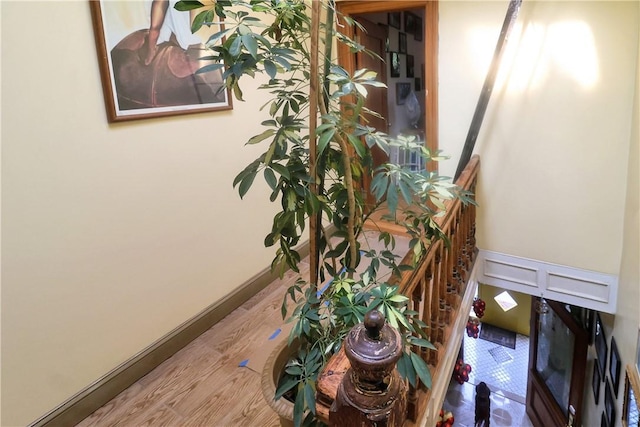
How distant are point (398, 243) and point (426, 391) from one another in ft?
6.07

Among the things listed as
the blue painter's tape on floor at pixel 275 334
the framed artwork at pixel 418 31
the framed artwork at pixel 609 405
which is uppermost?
the framed artwork at pixel 418 31

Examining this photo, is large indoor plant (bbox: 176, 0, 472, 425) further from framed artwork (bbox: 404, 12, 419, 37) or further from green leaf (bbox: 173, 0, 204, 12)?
framed artwork (bbox: 404, 12, 419, 37)

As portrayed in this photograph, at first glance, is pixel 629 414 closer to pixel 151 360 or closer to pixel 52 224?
pixel 151 360

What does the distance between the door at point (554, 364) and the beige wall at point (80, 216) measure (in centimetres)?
A: 344

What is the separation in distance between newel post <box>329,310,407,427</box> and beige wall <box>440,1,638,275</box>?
2580mm

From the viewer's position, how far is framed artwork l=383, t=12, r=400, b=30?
14.2 ft

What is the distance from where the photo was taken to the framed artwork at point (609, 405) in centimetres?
254

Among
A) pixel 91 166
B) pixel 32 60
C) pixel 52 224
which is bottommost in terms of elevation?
pixel 52 224

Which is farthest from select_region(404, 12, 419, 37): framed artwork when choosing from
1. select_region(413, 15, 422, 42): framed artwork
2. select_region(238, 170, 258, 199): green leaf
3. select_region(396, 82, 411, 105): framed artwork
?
select_region(238, 170, 258, 199): green leaf

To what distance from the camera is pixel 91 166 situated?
5.97 feet

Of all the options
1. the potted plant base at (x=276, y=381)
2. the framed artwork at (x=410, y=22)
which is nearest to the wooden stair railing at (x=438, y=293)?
the potted plant base at (x=276, y=381)

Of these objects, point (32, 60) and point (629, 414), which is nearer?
point (32, 60)

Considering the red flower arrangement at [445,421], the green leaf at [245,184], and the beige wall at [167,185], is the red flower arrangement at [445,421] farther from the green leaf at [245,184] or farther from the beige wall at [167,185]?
the green leaf at [245,184]

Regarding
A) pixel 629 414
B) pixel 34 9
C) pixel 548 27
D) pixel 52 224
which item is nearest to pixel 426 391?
pixel 629 414
